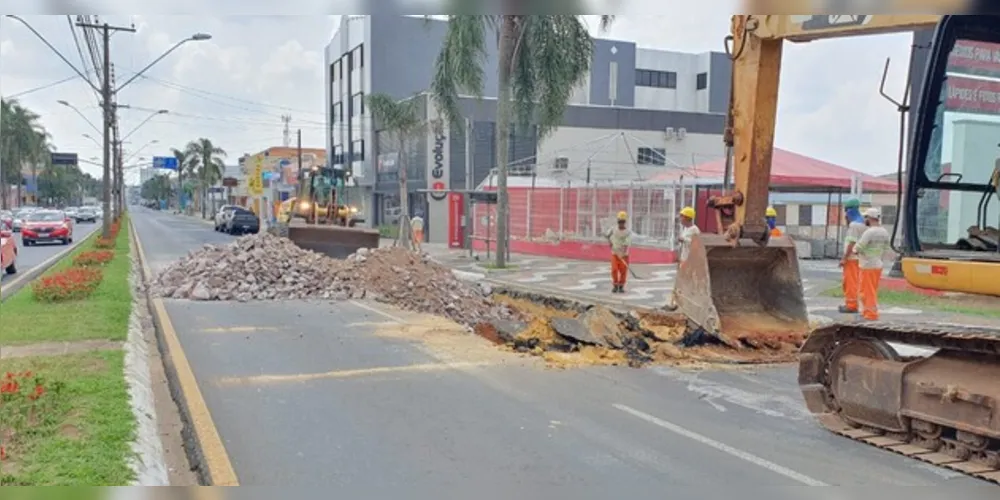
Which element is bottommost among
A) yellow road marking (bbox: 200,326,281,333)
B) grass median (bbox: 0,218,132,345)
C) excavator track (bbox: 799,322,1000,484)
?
yellow road marking (bbox: 200,326,281,333)

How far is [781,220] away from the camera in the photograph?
32.4 metres

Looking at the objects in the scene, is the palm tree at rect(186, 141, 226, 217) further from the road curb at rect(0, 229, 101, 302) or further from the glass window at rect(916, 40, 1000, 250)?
the glass window at rect(916, 40, 1000, 250)

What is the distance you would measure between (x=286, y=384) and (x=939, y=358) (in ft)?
18.7

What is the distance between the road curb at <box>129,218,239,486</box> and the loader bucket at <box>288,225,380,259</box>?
→ 421 inches

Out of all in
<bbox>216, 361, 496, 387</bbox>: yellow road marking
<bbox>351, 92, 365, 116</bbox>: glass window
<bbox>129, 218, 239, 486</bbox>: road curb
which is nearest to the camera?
<bbox>129, 218, 239, 486</bbox>: road curb

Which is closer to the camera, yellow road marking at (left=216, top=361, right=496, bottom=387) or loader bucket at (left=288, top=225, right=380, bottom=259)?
yellow road marking at (left=216, top=361, right=496, bottom=387)

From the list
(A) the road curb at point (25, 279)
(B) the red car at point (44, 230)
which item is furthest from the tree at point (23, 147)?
→ (A) the road curb at point (25, 279)

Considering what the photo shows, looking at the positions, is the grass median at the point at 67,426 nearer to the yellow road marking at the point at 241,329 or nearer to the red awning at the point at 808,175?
the yellow road marking at the point at 241,329

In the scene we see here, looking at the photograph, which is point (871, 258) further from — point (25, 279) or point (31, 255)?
point (31, 255)

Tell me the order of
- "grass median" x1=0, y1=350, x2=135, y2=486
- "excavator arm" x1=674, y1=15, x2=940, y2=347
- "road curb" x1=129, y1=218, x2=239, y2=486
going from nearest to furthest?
1. "grass median" x1=0, y1=350, x2=135, y2=486
2. "road curb" x1=129, y1=218, x2=239, y2=486
3. "excavator arm" x1=674, y1=15, x2=940, y2=347

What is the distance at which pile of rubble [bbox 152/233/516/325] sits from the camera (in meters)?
14.8

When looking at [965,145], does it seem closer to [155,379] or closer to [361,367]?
[361,367]

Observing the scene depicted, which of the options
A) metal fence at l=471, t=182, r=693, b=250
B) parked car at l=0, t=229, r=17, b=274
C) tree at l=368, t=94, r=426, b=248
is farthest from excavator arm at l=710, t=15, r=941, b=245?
tree at l=368, t=94, r=426, b=248

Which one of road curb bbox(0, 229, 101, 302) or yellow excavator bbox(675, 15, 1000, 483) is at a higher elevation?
yellow excavator bbox(675, 15, 1000, 483)
